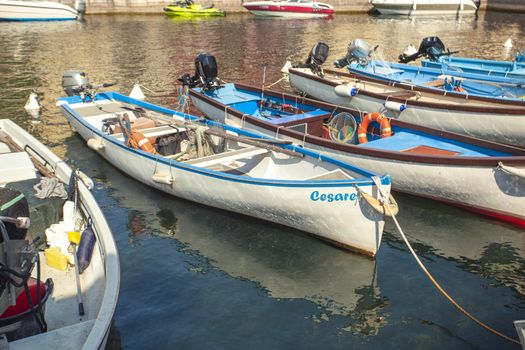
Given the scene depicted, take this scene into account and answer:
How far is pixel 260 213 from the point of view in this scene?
11.5m

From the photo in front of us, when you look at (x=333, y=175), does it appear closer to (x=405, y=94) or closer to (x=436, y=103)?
(x=436, y=103)

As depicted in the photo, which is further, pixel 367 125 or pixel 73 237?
pixel 367 125

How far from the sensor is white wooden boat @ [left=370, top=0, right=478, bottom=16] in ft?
190

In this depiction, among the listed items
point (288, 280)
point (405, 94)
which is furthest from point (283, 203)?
point (405, 94)

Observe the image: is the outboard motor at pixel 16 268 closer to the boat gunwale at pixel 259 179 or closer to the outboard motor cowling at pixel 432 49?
the boat gunwale at pixel 259 179

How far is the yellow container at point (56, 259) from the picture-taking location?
824 centimetres

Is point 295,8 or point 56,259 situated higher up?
point 295,8

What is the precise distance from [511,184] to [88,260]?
353 inches

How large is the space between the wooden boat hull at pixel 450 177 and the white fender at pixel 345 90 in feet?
17.4

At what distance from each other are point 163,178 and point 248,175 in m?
2.12

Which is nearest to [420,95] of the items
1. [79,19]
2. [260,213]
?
[260,213]

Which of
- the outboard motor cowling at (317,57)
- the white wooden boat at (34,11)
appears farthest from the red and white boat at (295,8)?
the outboard motor cowling at (317,57)

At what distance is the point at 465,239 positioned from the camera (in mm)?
11516

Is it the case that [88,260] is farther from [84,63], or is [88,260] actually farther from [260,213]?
[84,63]
